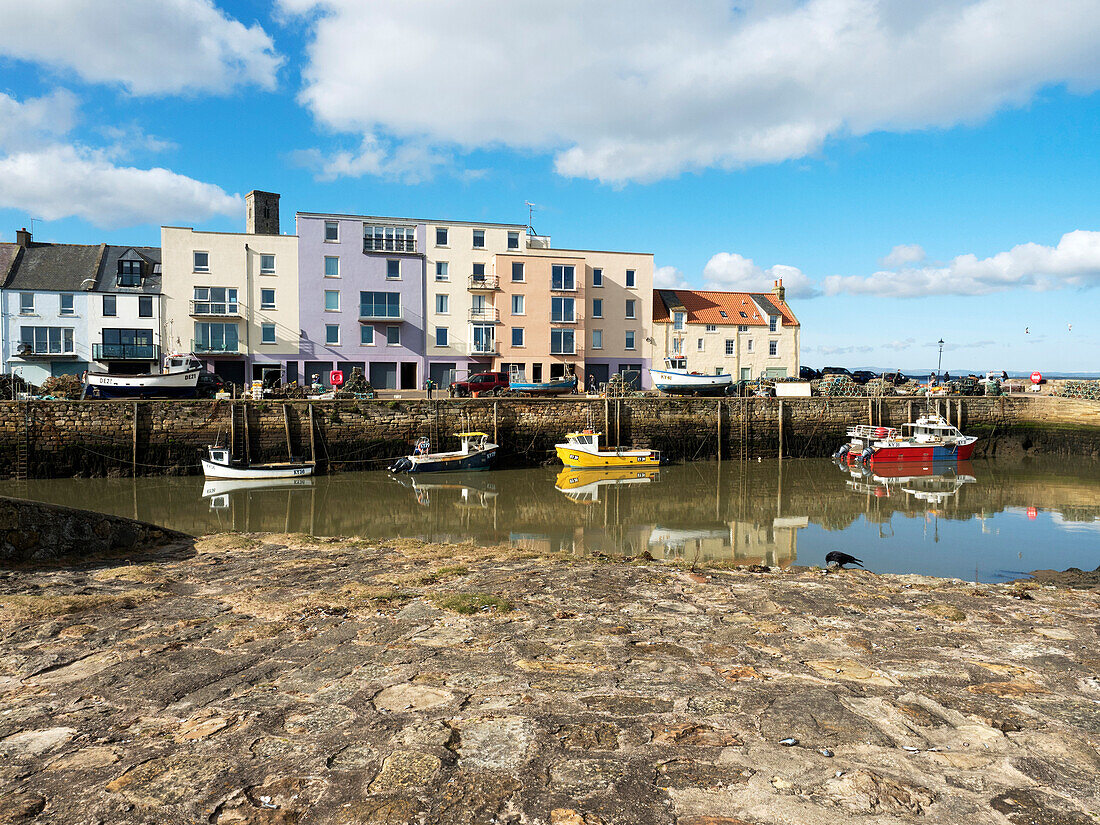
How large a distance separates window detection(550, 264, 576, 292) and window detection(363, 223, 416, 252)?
1029 cm

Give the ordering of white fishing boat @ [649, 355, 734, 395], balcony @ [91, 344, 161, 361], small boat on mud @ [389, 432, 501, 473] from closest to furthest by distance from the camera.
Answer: small boat on mud @ [389, 432, 501, 473], white fishing boat @ [649, 355, 734, 395], balcony @ [91, 344, 161, 361]

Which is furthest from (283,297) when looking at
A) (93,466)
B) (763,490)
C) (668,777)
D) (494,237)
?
(668,777)

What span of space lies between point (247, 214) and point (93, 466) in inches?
1231

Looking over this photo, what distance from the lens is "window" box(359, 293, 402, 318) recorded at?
4972 centimetres

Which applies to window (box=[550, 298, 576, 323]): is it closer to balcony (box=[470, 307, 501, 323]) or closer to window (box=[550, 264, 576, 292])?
window (box=[550, 264, 576, 292])

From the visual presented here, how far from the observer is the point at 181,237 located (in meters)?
47.3

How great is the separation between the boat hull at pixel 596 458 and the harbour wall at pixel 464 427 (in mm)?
2548

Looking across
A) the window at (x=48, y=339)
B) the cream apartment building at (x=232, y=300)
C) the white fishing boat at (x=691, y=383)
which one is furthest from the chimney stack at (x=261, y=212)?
the white fishing boat at (x=691, y=383)

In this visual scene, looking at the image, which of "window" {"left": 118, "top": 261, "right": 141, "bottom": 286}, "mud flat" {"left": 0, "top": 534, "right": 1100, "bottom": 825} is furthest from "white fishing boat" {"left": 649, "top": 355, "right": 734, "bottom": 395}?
"window" {"left": 118, "top": 261, "right": 141, "bottom": 286}

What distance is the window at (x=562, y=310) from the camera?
51750mm

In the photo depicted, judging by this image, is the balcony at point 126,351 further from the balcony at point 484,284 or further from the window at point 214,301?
the balcony at point 484,284

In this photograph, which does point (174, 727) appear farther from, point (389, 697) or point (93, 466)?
point (93, 466)

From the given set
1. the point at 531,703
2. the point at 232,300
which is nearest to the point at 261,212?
the point at 232,300

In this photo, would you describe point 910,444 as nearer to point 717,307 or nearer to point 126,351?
point 717,307
